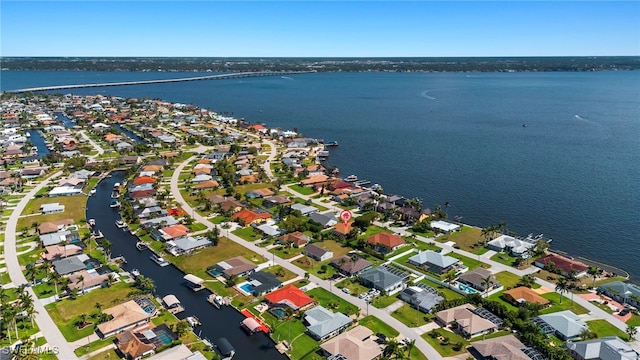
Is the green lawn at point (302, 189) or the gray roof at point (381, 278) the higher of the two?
the green lawn at point (302, 189)

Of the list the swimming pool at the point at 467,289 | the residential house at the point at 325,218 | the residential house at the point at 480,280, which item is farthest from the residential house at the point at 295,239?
the swimming pool at the point at 467,289

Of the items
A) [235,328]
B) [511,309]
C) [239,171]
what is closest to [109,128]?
[239,171]

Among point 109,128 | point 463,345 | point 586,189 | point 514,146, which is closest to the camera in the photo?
point 463,345

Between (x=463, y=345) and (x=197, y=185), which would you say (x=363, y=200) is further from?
(x=463, y=345)

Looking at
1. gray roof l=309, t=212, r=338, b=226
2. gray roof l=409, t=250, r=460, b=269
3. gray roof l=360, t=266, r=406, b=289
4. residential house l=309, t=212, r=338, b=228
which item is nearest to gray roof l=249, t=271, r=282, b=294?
gray roof l=360, t=266, r=406, b=289

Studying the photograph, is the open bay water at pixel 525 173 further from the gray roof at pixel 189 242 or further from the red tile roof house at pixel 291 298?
the gray roof at pixel 189 242

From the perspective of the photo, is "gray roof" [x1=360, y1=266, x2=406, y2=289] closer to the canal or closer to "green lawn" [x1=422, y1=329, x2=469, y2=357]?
"green lawn" [x1=422, y1=329, x2=469, y2=357]

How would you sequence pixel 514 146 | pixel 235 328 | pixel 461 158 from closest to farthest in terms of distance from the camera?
pixel 235 328 → pixel 461 158 → pixel 514 146
